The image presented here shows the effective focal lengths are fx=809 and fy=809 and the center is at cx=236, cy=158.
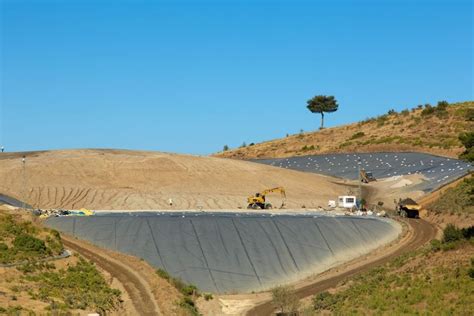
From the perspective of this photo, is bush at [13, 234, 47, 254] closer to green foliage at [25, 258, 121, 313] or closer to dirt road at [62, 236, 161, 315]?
green foliage at [25, 258, 121, 313]

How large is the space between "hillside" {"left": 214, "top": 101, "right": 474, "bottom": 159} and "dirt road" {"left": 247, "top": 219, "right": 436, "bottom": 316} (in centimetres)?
5299

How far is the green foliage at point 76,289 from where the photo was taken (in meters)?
44.7

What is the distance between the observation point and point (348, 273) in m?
68.6

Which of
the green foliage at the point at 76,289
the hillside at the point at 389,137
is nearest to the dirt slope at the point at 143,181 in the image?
the hillside at the point at 389,137

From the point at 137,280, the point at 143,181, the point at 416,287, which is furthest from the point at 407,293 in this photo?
the point at 143,181

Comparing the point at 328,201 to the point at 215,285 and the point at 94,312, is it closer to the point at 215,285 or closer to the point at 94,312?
the point at 215,285

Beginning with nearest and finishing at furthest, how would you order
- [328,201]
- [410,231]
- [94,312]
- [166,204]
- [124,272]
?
[94,312] → [124,272] → [410,231] → [166,204] → [328,201]

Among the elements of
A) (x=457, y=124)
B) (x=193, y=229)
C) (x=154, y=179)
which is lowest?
(x=193, y=229)

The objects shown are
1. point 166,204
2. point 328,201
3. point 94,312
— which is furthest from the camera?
point 328,201

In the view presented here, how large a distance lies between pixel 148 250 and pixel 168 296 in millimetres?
12209

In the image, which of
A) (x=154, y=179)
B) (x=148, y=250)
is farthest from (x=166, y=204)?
(x=148, y=250)

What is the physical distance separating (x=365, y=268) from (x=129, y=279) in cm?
2338

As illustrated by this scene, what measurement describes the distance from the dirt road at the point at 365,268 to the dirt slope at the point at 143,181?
2126cm

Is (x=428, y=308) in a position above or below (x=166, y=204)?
below
